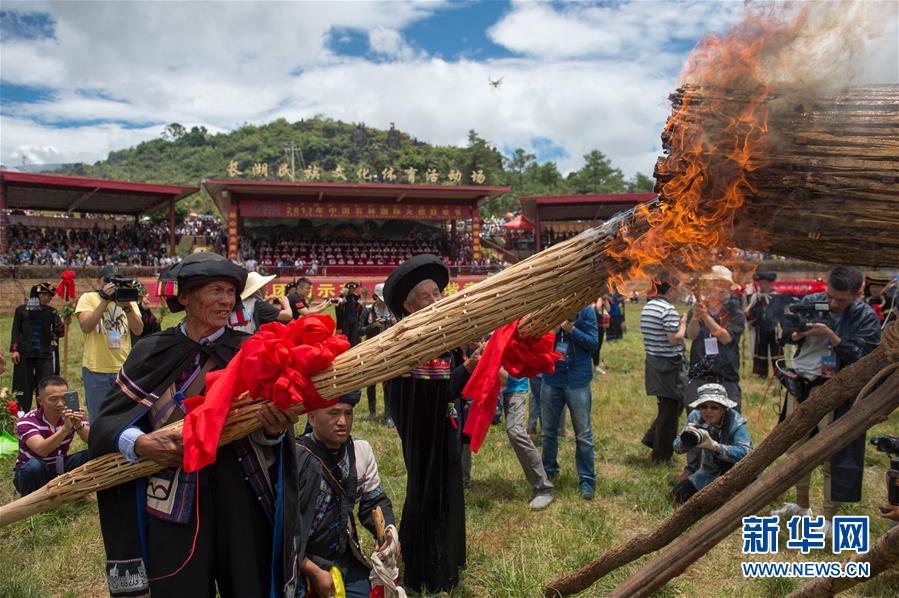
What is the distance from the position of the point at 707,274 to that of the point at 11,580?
14.4 feet

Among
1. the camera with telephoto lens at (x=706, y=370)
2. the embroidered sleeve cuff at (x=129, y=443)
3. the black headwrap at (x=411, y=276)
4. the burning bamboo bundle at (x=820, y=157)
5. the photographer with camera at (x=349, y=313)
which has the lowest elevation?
the camera with telephoto lens at (x=706, y=370)

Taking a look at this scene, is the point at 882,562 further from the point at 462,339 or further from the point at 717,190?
the point at 462,339

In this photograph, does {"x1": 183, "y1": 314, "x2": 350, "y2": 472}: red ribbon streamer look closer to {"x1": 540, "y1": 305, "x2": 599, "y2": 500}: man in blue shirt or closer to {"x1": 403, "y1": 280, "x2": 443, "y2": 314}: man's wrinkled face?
{"x1": 403, "y1": 280, "x2": 443, "y2": 314}: man's wrinkled face

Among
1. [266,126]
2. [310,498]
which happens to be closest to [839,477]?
[310,498]

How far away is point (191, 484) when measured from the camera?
2352 millimetres

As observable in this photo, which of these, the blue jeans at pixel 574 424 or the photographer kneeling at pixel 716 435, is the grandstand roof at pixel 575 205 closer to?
the blue jeans at pixel 574 424

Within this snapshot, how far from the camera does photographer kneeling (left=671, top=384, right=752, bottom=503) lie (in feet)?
14.9

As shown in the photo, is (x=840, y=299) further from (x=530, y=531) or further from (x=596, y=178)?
(x=596, y=178)

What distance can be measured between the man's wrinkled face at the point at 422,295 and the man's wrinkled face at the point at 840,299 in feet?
10.0

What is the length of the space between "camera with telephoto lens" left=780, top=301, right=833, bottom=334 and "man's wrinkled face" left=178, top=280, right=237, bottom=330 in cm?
427

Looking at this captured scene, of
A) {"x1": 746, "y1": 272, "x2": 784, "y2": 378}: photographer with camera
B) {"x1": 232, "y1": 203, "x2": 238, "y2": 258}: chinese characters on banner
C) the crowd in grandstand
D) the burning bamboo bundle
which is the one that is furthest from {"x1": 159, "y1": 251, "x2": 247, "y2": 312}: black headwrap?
{"x1": 232, "y1": 203, "x2": 238, "y2": 258}: chinese characters on banner

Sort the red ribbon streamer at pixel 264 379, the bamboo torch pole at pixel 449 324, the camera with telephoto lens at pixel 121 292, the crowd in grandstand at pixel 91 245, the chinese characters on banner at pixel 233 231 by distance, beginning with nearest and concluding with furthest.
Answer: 1. the red ribbon streamer at pixel 264 379
2. the bamboo torch pole at pixel 449 324
3. the camera with telephoto lens at pixel 121 292
4. the crowd in grandstand at pixel 91 245
5. the chinese characters on banner at pixel 233 231

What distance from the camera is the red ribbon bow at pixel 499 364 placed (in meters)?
2.97

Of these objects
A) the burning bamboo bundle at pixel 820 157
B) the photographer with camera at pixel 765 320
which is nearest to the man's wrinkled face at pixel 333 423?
the burning bamboo bundle at pixel 820 157
